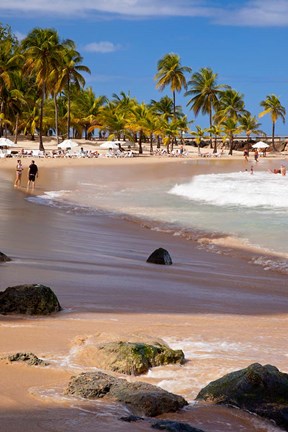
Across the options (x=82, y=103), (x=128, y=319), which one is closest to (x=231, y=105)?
(x=82, y=103)

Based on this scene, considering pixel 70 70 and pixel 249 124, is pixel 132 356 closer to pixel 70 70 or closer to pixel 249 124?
pixel 70 70

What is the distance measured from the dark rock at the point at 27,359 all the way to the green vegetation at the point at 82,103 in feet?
182

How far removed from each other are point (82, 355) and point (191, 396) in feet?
2.84

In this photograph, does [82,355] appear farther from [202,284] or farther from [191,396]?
[202,284]

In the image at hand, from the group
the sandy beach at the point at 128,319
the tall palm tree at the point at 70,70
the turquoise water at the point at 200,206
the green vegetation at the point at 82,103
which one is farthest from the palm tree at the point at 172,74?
the sandy beach at the point at 128,319

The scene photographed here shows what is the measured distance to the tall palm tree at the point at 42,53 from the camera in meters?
60.3

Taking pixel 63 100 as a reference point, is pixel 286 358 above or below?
below

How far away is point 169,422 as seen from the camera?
10.5 ft

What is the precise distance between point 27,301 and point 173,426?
258 cm

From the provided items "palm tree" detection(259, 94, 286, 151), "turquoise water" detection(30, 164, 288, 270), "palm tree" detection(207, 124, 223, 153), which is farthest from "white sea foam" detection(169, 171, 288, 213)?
"palm tree" detection(259, 94, 286, 151)

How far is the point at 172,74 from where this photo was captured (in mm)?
80812

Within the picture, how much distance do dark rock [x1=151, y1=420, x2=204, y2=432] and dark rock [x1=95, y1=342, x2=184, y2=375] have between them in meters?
0.91

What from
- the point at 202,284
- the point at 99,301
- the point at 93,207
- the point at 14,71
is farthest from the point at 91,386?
the point at 14,71

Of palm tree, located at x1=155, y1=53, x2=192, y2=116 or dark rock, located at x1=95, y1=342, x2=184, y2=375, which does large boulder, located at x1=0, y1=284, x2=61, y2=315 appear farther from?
palm tree, located at x1=155, y1=53, x2=192, y2=116
